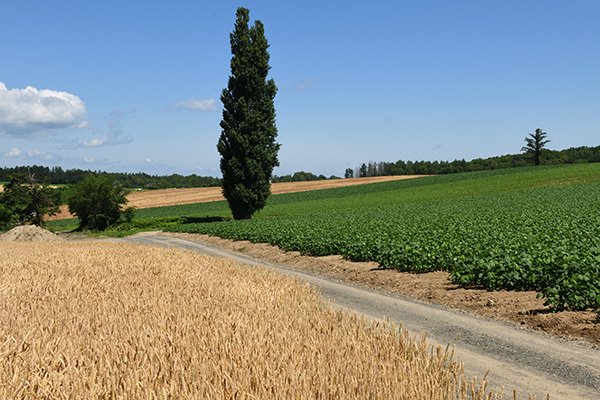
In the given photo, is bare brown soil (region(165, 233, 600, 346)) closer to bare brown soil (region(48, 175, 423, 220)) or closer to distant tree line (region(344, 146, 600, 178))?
bare brown soil (region(48, 175, 423, 220))

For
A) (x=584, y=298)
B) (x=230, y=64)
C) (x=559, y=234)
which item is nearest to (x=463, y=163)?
(x=230, y=64)

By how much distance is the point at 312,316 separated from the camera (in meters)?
7.57

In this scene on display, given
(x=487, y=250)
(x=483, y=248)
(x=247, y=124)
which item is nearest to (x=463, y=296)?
(x=487, y=250)

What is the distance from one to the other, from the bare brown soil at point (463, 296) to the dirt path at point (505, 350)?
502 millimetres

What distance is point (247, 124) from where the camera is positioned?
5072 centimetres

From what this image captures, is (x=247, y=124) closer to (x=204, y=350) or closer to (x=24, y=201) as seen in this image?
(x=24, y=201)

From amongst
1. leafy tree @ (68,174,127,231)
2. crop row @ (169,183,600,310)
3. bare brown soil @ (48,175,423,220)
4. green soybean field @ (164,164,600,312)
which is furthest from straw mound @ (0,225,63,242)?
bare brown soil @ (48,175,423,220)

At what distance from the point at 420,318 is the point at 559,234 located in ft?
37.5

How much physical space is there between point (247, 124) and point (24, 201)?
30.4m

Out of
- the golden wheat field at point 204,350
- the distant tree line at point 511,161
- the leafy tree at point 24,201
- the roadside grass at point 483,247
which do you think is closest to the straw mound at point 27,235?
the roadside grass at point 483,247

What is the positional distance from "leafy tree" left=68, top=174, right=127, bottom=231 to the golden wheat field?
53.4 metres

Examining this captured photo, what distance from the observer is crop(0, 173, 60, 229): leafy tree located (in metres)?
59.9

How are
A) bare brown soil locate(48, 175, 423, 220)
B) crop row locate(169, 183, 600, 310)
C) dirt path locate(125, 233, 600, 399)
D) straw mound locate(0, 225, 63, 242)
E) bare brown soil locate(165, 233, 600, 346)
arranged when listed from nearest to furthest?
dirt path locate(125, 233, 600, 399) < bare brown soil locate(165, 233, 600, 346) < crop row locate(169, 183, 600, 310) < straw mound locate(0, 225, 63, 242) < bare brown soil locate(48, 175, 423, 220)

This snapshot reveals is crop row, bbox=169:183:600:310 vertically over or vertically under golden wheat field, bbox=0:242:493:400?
under
